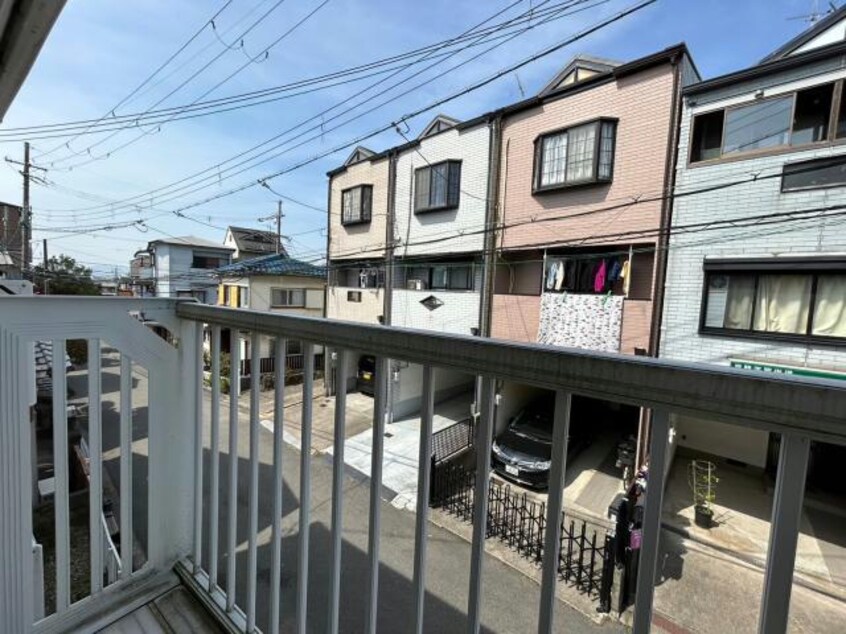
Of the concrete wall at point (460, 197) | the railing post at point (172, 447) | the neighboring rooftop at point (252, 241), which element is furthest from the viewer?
the neighboring rooftop at point (252, 241)

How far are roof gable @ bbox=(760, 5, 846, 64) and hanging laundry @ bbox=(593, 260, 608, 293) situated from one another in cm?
299

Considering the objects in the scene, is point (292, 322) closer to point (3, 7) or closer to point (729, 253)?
point (3, 7)

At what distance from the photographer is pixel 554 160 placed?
6555 mm

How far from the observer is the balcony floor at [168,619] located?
3.91 ft

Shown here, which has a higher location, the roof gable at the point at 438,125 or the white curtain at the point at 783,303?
the roof gable at the point at 438,125

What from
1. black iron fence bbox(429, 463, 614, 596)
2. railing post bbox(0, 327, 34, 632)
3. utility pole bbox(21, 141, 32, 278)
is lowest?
black iron fence bbox(429, 463, 614, 596)

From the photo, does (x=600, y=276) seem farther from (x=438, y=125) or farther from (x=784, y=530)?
(x=784, y=530)

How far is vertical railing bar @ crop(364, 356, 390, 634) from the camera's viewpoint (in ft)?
2.77

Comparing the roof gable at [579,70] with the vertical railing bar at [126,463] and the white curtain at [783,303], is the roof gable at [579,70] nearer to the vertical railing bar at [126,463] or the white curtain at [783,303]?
the white curtain at [783,303]

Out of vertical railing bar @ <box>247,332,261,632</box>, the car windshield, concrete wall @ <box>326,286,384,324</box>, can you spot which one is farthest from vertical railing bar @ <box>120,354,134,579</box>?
concrete wall @ <box>326,286,384,324</box>

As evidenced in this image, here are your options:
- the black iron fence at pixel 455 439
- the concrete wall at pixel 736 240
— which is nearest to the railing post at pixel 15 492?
the black iron fence at pixel 455 439

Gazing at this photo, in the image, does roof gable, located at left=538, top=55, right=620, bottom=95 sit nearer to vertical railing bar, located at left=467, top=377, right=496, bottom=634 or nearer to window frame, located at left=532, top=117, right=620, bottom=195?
window frame, located at left=532, top=117, right=620, bottom=195

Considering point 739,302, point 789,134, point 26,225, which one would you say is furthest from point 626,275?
point 26,225

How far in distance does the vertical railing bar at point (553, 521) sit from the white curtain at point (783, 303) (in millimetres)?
5817
